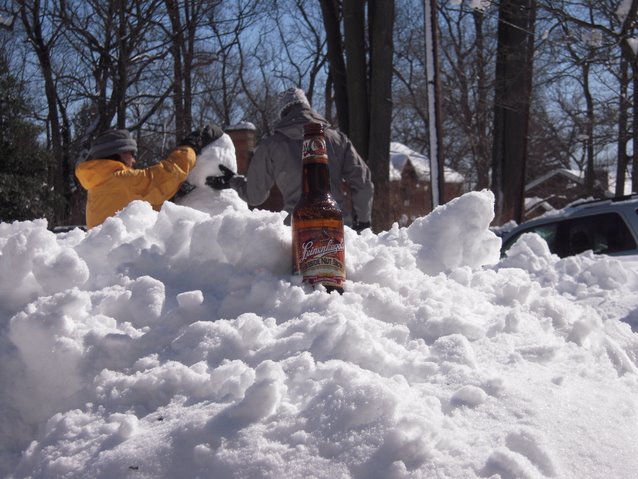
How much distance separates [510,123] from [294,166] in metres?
14.3

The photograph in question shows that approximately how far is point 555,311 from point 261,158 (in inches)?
132

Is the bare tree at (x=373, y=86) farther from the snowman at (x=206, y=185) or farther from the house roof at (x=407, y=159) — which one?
the house roof at (x=407, y=159)

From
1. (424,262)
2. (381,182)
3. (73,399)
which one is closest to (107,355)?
(73,399)

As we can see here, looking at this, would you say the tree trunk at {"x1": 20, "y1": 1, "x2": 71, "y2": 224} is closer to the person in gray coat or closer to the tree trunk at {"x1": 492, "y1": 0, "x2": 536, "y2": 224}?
the tree trunk at {"x1": 492, "y1": 0, "x2": 536, "y2": 224}

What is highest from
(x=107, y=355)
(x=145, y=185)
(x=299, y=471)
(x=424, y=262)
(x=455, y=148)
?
(x=455, y=148)

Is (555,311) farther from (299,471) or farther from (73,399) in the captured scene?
(73,399)

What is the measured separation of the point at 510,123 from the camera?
1844 cm

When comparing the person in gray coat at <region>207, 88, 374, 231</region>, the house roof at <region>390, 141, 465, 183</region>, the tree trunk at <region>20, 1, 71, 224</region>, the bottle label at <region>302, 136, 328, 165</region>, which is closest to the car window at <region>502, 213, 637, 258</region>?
the person in gray coat at <region>207, 88, 374, 231</region>

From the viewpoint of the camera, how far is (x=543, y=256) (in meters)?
3.67

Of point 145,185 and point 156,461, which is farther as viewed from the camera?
point 145,185

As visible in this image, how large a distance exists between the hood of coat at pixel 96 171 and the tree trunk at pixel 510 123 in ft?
45.5

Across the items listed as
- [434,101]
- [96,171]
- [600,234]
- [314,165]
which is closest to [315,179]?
[314,165]

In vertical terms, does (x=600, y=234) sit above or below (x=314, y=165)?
below

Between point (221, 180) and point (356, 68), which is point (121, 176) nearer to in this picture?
point (221, 180)
